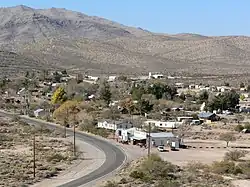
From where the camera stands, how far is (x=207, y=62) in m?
186

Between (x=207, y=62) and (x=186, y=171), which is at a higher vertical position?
(x=207, y=62)

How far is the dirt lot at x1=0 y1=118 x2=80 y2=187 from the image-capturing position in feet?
131

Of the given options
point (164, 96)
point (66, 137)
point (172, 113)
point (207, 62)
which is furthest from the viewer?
point (207, 62)

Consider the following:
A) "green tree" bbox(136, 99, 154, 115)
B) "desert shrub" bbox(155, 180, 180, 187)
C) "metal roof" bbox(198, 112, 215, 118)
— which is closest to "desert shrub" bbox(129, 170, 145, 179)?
"desert shrub" bbox(155, 180, 180, 187)

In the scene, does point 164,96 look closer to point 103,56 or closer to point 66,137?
point 66,137

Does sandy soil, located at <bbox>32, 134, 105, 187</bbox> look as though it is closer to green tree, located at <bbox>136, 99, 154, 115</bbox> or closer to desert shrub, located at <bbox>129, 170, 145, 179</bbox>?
desert shrub, located at <bbox>129, 170, 145, 179</bbox>

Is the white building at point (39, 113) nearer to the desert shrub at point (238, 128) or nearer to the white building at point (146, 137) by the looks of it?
the white building at point (146, 137)

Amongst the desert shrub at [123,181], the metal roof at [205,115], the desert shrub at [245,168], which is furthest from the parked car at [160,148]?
the metal roof at [205,115]

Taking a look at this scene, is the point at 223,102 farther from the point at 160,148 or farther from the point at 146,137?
A: the point at 160,148

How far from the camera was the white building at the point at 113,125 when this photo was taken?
68.0 metres

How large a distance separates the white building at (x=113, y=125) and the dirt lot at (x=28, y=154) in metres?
7.13

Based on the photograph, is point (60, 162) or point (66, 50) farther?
point (66, 50)

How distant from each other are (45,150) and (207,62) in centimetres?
13886

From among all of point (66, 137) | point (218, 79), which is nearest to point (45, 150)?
point (66, 137)
